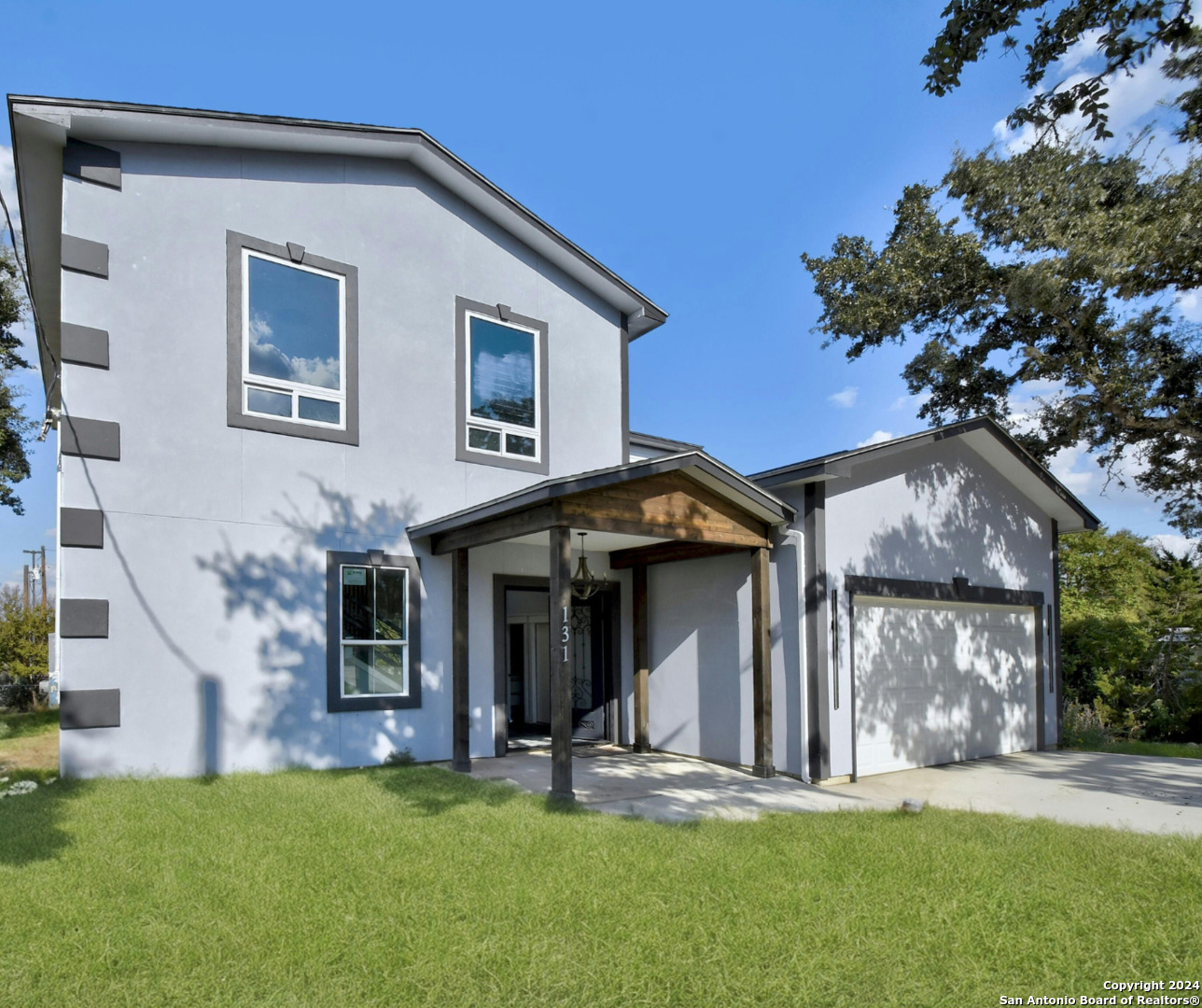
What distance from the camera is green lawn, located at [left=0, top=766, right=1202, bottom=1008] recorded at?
12.4 ft

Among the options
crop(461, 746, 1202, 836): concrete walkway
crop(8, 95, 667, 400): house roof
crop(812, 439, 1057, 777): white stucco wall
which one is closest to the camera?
crop(461, 746, 1202, 836): concrete walkway

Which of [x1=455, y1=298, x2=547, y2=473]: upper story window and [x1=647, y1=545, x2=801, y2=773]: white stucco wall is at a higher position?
[x1=455, y1=298, x2=547, y2=473]: upper story window

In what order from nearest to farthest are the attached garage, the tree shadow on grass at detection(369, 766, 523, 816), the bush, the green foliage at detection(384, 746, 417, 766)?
the tree shadow on grass at detection(369, 766, 523, 816), the green foliage at detection(384, 746, 417, 766), the attached garage, the bush

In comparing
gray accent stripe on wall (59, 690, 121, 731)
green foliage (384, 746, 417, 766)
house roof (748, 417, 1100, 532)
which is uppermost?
house roof (748, 417, 1100, 532)

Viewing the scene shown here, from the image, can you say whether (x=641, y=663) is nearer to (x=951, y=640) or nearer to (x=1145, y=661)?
(x=951, y=640)

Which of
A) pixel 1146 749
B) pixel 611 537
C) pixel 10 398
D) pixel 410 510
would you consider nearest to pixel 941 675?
pixel 1146 749

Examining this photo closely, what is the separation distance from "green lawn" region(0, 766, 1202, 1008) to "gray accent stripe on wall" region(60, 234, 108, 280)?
4.80m

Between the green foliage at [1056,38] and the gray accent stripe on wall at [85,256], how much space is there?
744 cm

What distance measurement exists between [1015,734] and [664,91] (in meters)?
10.8

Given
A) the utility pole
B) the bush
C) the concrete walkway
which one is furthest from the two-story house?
the utility pole

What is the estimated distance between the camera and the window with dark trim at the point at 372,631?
903cm

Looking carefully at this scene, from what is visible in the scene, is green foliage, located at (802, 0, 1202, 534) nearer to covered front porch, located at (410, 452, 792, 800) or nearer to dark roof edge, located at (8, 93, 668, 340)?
dark roof edge, located at (8, 93, 668, 340)

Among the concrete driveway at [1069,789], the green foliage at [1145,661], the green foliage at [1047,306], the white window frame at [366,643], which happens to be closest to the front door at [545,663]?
the white window frame at [366,643]

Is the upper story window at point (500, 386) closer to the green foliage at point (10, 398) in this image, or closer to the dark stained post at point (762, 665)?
the dark stained post at point (762, 665)
